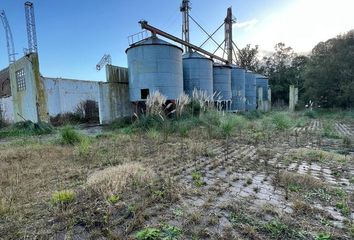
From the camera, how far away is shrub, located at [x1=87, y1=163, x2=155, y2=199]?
95.5 inches

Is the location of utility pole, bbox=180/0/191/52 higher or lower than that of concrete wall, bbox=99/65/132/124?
higher

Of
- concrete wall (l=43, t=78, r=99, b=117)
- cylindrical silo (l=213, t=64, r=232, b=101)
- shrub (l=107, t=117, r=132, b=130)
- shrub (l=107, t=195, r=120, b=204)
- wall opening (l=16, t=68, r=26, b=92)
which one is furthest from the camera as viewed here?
cylindrical silo (l=213, t=64, r=232, b=101)

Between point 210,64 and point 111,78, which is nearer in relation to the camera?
point 111,78

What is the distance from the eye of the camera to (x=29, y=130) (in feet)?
29.8

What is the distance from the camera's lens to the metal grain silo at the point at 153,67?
10250mm

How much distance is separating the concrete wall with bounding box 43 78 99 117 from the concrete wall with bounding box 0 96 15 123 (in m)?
3.10

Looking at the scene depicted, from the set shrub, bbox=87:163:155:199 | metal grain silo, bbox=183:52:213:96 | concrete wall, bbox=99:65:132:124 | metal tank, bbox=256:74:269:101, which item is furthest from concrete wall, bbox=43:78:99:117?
metal tank, bbox=256:74:269:101

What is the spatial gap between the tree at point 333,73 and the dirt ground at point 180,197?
1559 centimetres

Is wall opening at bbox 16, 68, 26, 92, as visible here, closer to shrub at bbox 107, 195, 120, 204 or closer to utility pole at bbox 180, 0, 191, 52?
shrub at bbox 107, 195, 120, 204

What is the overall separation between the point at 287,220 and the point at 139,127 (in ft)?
18.4

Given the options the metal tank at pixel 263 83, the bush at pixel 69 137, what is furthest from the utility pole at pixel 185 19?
the bush at pixel 69 137

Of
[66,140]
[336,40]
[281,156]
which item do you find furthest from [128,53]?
[336,40]

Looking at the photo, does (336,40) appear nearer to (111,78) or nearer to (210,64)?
(210,64)

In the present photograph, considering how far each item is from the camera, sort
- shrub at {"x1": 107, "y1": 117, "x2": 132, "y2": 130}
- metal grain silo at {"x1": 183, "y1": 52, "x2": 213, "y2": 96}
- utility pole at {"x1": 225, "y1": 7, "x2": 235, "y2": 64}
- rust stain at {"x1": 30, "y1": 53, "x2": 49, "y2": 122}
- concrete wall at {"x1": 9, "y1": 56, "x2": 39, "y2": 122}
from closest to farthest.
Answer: rust stain at {"x1": 30, "y1": 53, "x2": 49, "y2": 122}
shrub at {"x1": 107, "y1": 117, "x2": 132, "y2": 130}
concrete wall at {"x1": 9, "y1": 56, "x2": 39, "y2": 122}
metal grain silo at {"x1": 183, "y1": 52, "x2": 213, "y2": 96}
utility pole at {"x1": 225, "y1": 7, "x2": 235, "y2": 64}
